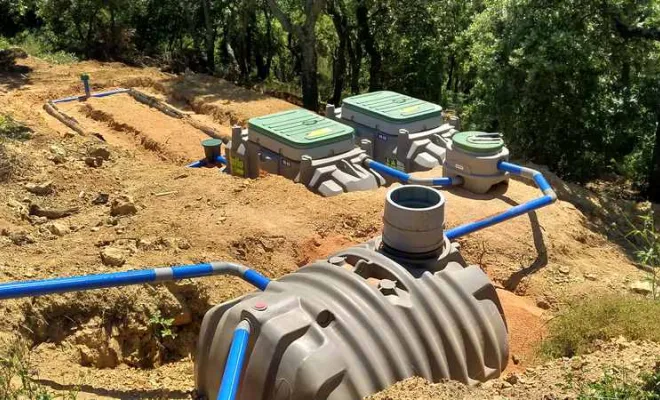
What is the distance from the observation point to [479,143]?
27.3ft

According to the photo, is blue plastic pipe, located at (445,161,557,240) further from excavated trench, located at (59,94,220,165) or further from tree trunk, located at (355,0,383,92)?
tree trunk, located at (355,0,383,92)

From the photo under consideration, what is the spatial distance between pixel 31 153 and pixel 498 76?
7.56 m

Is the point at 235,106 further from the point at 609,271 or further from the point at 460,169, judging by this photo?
the point at 609,271

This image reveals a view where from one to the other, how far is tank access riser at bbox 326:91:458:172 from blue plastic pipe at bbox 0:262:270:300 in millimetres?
4713

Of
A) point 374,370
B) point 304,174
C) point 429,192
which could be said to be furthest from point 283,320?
point 304,174

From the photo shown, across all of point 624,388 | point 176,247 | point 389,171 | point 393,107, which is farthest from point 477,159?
point 624,388

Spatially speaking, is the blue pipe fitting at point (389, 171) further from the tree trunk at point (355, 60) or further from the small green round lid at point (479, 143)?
the tree trunk at point (355, 60)

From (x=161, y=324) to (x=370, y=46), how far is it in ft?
44.4

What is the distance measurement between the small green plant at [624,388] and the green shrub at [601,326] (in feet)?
3.42

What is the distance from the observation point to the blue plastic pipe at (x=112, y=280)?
4.77 meters

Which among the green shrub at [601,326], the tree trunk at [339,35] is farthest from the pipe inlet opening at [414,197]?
the tree trunk at [339,35]

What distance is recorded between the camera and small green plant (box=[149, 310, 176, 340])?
233 inches

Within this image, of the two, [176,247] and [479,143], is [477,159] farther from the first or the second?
[176,247]

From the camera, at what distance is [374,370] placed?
4070 millimetres
